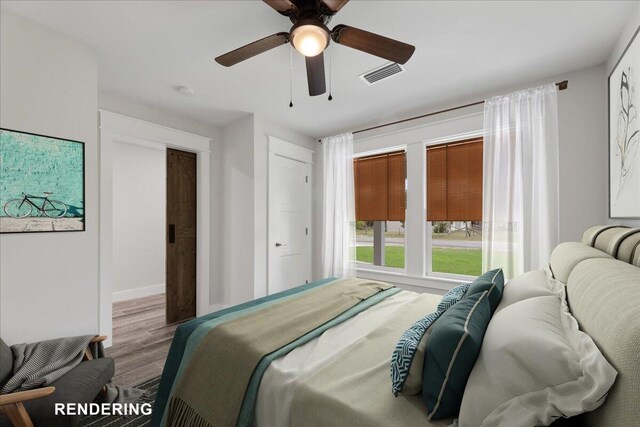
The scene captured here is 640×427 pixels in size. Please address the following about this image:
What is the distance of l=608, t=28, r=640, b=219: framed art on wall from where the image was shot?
5.35 ft

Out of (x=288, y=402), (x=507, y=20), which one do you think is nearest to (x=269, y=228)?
(x=288, y=402)

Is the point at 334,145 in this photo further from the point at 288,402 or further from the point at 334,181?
the point at 288,402

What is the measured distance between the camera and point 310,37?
1.52 m

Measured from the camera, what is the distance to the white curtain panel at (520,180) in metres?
2.51

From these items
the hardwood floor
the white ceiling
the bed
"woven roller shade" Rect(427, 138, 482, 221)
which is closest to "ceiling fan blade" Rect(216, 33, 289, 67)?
the white ceiling

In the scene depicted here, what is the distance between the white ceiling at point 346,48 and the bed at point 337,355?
1.43 meters

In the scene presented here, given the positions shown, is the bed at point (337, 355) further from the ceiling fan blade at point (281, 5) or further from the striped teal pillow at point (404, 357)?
the ceiling fan blade at point (281, 5)

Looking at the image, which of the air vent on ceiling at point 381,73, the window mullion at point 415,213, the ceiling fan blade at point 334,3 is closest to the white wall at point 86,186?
the ceiling fan blade at point 334,3

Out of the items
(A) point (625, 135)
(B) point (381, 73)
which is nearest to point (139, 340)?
(B) point (381, 73)

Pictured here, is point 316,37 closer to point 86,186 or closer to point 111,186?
point 86,186

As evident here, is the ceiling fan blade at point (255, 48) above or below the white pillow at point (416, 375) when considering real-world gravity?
above

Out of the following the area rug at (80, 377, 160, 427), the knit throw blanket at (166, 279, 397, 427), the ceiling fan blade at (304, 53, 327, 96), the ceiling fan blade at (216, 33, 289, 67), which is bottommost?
the area rug at (80, 377, 160, 427)

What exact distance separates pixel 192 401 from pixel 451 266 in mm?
2973

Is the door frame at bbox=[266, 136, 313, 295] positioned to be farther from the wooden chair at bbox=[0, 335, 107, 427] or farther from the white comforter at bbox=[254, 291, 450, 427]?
the wooden chair at bbox=[0, 335, 107, 427]
